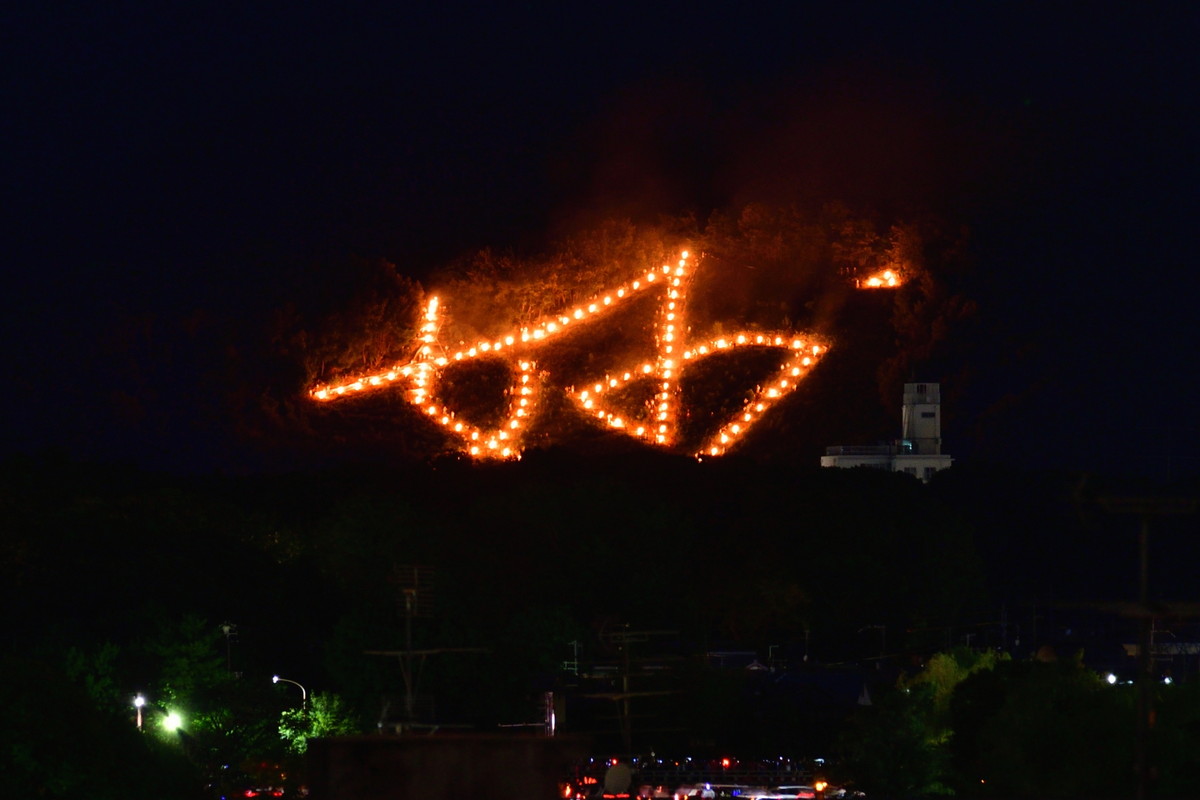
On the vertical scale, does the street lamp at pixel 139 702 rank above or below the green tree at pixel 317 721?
above

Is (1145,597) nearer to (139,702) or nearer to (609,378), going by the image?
(139,702)

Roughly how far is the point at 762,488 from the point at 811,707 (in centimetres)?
900

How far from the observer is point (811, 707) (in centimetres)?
3106

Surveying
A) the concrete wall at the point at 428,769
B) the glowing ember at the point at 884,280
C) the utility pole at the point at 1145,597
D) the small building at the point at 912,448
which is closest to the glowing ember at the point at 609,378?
the glowing ember at the point at 884,280

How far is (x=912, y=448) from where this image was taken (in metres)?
42.7

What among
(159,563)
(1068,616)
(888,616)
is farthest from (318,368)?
(1068,616)

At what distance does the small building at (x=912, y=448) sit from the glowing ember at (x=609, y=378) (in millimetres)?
2843

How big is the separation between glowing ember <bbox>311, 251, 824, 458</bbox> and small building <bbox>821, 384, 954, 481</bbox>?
2.84 metres

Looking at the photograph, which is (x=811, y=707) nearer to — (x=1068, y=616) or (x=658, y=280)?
(x=658, y=280)

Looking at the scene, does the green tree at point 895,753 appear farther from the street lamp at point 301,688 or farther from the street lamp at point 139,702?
the street lamp at point 139,702

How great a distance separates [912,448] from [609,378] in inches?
377

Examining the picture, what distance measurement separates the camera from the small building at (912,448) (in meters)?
39.3

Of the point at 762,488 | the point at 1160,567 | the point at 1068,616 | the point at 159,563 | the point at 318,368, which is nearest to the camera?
the point at 159,563

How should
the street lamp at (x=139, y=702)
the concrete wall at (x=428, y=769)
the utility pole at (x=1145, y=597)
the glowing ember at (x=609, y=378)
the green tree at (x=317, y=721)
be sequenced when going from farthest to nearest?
the glowing ember at (x=609, y=378)
the green tree at (x=317, y=721)
the street lamp at (x=139, y=702)
the utility pole at (x=1145, y=597)
the concrete wall at (x=428, y=769)
